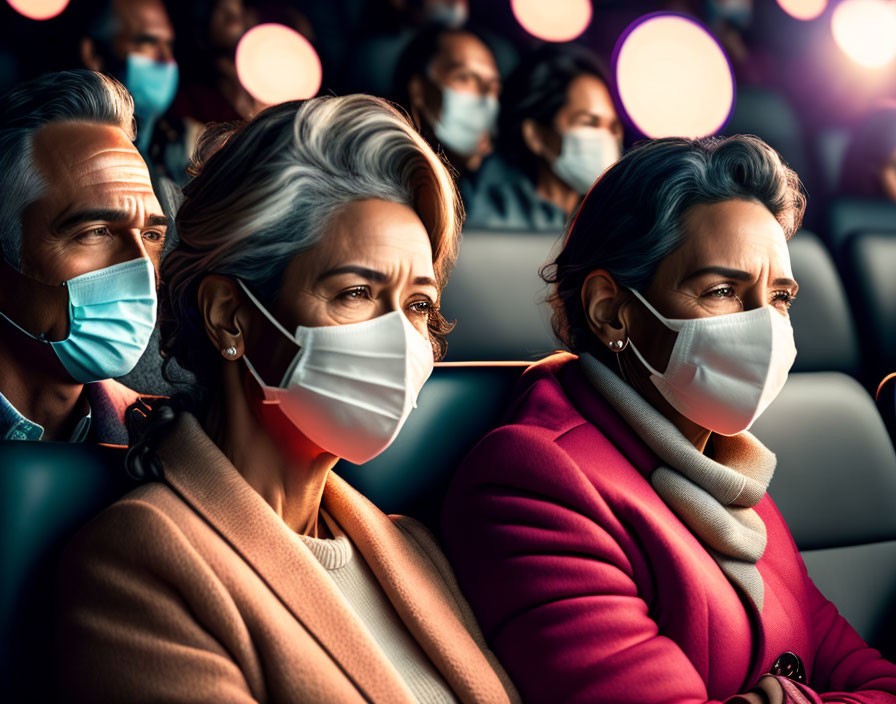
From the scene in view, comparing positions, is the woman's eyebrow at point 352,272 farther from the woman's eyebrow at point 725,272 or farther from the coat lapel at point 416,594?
the woman's eyebrow at point 725,272

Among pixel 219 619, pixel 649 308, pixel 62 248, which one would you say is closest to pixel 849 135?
pixel 649 308

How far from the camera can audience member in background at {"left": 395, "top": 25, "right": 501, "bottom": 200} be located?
10.2ft

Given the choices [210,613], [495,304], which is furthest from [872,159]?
[210,613]

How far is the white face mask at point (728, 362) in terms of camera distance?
1.32 meters

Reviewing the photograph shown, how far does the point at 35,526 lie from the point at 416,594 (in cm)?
44

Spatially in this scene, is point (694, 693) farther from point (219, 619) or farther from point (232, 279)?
point (232, 279)

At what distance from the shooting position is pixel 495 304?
1956 millimetres

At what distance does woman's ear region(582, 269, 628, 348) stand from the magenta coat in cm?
8

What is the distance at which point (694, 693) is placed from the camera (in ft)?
3.61

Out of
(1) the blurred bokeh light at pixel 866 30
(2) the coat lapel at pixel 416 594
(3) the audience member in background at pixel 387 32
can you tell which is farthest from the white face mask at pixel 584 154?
(2) the coat lapel at pixel 416 594

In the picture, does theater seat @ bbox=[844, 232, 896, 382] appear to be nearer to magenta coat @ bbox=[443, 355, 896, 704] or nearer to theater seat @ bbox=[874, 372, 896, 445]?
theater seat @ bbox=[874, 372, 896, 445]

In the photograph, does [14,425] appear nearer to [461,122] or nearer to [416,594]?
[416,594]

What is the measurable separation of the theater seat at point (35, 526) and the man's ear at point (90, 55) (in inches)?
79.3

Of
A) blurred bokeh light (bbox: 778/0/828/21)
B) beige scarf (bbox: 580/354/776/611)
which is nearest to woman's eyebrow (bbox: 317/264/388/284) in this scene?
beige scarf (bbox: 580/354/776/611)
